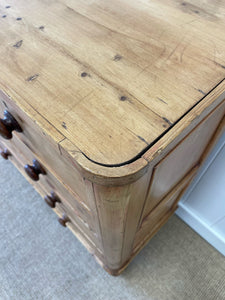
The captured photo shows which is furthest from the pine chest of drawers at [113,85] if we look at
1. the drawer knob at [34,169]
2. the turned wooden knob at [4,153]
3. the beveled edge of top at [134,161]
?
the turned wooden knob at [4,153]

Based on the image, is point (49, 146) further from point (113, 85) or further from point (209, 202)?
point (209, 202)

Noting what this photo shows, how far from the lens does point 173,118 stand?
0.31 m

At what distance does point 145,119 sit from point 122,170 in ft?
0.29

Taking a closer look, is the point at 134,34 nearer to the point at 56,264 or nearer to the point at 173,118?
the point at 173,118

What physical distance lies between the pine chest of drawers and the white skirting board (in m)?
0.21

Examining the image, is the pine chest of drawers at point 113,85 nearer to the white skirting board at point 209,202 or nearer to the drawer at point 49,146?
the drawer at point 49,146

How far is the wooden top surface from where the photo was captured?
0.98 ft

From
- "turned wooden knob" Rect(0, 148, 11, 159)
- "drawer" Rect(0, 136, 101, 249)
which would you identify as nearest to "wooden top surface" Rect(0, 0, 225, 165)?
"drawer" Rect(0, 136, 101, 249)

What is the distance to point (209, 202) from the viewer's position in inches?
31.5

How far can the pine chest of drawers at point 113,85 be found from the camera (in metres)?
0.29

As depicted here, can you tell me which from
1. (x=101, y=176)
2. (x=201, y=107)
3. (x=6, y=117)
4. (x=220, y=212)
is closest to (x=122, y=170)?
(x=101, y=176)

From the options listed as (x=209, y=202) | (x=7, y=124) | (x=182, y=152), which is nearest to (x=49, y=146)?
(x=7, y=124)

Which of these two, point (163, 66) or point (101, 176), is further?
point (163, 66)

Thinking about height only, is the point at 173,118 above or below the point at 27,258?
above
